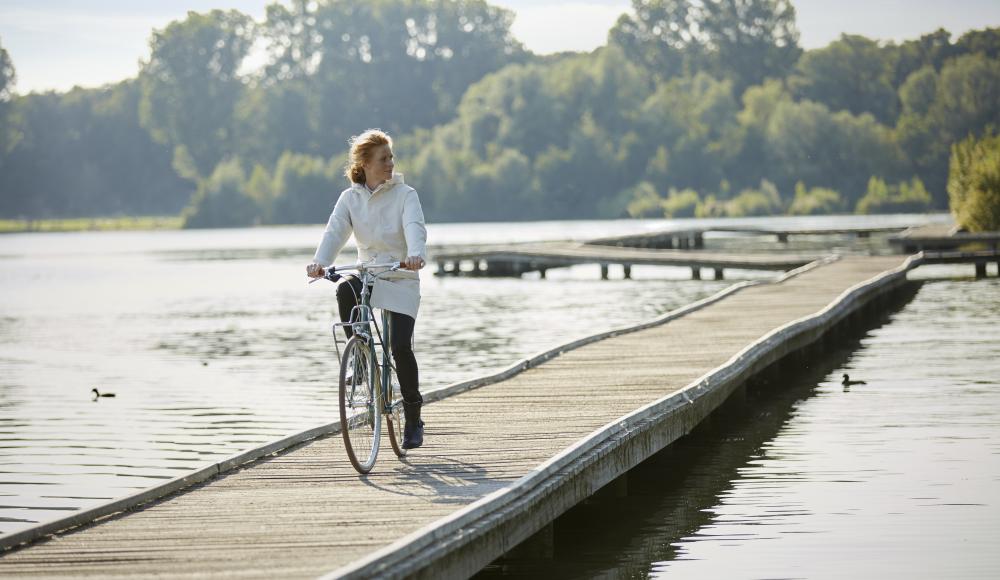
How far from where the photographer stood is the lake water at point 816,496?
8.06 m

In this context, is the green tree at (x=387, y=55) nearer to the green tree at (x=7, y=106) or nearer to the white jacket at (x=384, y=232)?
the green tree at (x=7, y=106)

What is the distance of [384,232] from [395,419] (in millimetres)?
1087

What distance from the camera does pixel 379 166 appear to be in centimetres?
796

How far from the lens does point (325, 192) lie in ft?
340

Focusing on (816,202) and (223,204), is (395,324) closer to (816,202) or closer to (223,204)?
(816,202)

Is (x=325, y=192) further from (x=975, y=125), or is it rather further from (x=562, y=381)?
(x=562, y=381)

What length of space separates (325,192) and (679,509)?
9524cm

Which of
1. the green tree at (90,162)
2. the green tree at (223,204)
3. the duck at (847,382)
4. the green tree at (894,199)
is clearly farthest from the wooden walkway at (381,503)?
the green tree at (90,162)

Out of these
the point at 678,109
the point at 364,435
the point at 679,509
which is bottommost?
the point at 679,509

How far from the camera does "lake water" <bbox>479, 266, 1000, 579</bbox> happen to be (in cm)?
806

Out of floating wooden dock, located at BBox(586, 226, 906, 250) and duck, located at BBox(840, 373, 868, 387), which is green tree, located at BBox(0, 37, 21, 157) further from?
duck, located at BBox(840, 373, 868, 387)

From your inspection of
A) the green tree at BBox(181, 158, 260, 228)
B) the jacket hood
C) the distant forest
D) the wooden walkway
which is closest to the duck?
the wooden walkway

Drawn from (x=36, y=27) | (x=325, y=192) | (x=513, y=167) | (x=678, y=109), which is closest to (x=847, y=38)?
(x=678, y=109)

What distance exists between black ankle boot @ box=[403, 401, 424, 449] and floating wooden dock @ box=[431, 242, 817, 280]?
2658cm
